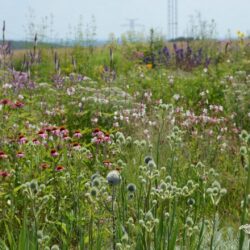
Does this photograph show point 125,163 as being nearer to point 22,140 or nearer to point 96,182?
point 22,140

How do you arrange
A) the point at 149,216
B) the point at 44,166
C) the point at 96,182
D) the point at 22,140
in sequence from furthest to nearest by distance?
the point at 22,140 → the point at 44,166 → the point at 96,182 → the point at 149,216

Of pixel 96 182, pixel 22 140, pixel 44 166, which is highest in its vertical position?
pixel 96 182

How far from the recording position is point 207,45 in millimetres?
15258

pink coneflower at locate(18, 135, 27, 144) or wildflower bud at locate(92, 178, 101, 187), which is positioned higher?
Answer: wildflower bud at locate(92, 178, 101, 187)

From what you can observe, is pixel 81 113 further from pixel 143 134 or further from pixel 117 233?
pixel 117 233

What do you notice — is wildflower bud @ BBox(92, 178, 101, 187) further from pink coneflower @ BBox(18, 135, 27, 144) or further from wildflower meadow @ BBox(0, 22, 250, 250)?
pink coneflower @ BBox(18, 135, 27, 144)

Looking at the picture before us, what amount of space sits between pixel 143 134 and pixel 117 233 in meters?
3.42

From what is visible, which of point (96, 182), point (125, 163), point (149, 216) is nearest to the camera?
point (149, 216)

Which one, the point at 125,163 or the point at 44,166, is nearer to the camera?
the point at 125,163

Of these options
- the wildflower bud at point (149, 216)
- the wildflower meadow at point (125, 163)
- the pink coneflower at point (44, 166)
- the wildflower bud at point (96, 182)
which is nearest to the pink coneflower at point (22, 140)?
the wildflower meadow at point (125, 163)

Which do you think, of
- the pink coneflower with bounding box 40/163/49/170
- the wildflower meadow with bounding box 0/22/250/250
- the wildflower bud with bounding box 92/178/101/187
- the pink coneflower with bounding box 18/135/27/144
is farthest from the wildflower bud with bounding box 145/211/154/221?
the pink coneflower with bounding box 18/135/27/144

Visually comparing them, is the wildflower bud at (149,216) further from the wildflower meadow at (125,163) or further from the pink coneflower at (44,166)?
the pink coneflower at (44,166)

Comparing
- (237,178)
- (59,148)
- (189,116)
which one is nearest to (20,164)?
(59,148)

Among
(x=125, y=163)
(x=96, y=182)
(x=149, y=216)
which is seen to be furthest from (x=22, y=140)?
(x=149, y=216)
